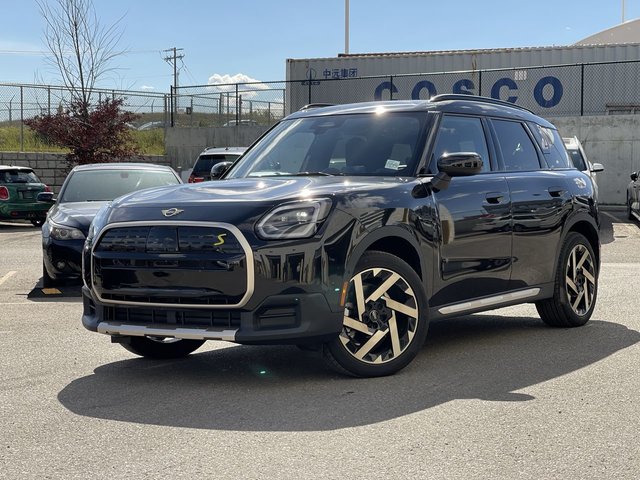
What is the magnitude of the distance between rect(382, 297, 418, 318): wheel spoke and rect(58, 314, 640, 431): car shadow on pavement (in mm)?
409

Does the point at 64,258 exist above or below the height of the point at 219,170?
below

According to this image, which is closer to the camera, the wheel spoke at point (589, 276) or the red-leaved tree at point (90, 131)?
the wheel spoke at point (589, 276)

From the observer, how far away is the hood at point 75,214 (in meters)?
11.5

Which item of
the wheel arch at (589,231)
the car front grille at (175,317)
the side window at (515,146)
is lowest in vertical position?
the car front grille at (175,317)

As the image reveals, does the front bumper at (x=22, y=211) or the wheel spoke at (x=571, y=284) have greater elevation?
the front bumper at (x=22, y=211)

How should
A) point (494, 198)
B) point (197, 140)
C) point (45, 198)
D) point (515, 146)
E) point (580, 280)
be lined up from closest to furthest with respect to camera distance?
1. point (494, 198)
2. point (515, 146)
3. point (580, 280)
4. point (45, 198)
5. point (197, 140)

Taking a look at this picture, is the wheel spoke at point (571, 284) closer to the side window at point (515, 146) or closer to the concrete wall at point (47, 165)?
the side window at point (515, 146)

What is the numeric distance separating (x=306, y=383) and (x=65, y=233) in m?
5.94

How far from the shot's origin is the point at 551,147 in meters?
8.91

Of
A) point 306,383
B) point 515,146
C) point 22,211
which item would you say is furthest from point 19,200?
point 306,383

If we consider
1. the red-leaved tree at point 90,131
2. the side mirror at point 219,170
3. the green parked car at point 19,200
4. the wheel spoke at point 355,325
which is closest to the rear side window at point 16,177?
the green parked car at point 19,200

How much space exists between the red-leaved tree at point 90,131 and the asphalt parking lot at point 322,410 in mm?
22843

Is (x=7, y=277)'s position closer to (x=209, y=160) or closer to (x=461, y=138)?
(x=461, y=138)

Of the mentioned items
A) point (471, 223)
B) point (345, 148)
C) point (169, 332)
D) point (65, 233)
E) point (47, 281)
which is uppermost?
point (345, 148)
